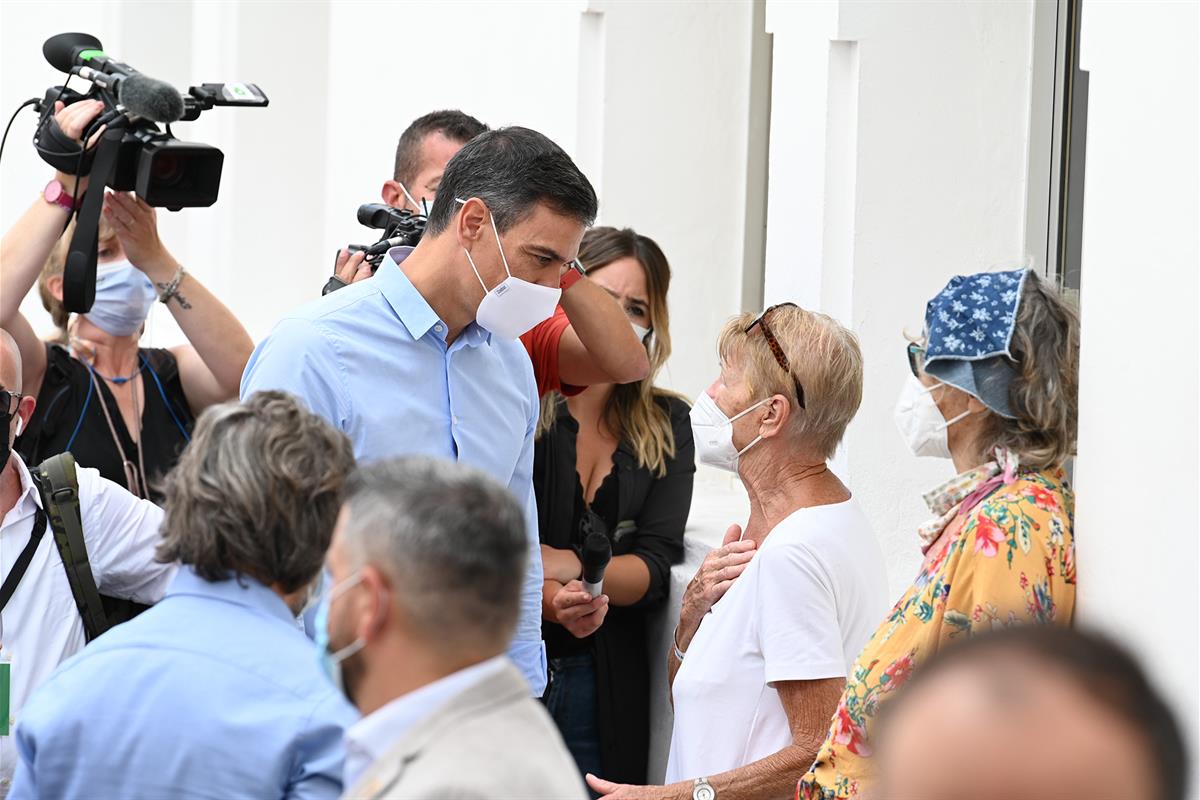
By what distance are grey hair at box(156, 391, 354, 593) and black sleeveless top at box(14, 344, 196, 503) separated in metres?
1.79

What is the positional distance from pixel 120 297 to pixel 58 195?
570 millimetres

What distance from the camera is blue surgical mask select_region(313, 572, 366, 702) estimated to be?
154 cm

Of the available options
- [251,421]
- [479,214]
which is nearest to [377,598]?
[251,421]

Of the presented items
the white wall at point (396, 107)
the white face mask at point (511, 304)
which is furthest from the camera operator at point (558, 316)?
the white wall at point (396, 107)

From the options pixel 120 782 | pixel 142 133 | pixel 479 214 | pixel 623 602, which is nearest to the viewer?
pixel 120 782

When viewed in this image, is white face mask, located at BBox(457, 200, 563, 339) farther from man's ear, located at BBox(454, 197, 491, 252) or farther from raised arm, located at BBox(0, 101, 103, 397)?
raised arm, located at BBox(0, 101, 103, 397)

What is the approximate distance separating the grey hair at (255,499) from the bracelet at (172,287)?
74.6 inches

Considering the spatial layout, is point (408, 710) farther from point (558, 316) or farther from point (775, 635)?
point (558, 316)

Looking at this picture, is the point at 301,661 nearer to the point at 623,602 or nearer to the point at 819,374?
the point at 819,374

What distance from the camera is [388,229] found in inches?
137

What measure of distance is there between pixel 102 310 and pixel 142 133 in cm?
83

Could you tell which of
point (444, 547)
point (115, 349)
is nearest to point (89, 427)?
point (115, 349)

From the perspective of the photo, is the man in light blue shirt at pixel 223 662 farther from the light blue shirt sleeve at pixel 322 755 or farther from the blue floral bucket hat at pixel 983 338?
the blue floral bucket hat at pixel 983 338

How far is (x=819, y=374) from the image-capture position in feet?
9.68
